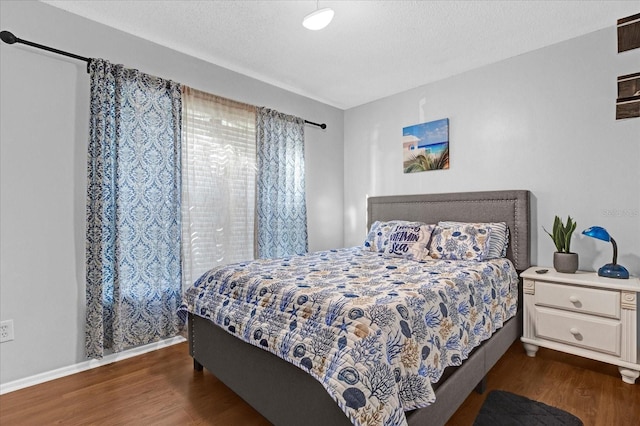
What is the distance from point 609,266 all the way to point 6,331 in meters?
3.98

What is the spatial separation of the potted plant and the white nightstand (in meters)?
0.07

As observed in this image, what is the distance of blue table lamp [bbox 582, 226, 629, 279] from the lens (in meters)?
2.20

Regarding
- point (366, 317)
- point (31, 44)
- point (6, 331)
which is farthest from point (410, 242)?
point (31, 44)

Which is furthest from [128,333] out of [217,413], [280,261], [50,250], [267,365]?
[267,365]

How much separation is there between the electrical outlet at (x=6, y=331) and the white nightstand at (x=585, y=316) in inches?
138

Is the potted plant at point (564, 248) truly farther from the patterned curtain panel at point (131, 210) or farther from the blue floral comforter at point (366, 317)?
the patterned curtain panel at point (131, 210)

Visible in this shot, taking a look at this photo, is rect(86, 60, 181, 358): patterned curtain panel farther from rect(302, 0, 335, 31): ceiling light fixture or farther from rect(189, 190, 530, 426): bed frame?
rect(302, 0, 335, 31): ceiling light fixture

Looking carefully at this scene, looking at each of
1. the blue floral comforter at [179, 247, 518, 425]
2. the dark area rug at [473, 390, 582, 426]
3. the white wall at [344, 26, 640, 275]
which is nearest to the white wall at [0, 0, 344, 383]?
the blue floral comforter at [179, 247, 518, 425]

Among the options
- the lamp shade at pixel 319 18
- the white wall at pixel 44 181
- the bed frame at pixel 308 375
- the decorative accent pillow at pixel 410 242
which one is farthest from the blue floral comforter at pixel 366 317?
the lamp shade at pixel 319 18

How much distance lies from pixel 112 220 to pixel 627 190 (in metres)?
3.73

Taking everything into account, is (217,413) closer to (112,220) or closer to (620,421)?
(112,220)

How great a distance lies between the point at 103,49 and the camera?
2.38 meters

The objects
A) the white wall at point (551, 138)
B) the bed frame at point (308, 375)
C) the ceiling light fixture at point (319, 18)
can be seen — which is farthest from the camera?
the white wall at point (551, 138)

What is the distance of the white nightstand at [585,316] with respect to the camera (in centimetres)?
203
